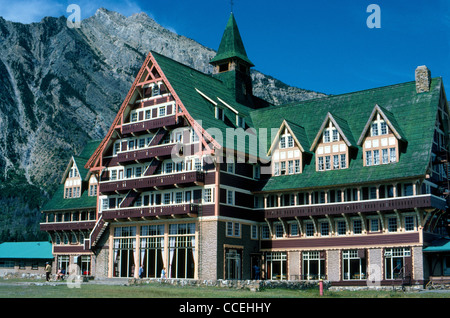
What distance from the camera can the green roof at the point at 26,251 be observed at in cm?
8180

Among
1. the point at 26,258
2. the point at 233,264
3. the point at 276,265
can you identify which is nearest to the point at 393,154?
the point at 276,265

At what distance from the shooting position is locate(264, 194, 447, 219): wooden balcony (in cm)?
5150

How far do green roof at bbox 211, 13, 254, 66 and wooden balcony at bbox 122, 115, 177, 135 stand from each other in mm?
16906

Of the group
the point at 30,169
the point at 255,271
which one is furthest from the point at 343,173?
the point at 30,169

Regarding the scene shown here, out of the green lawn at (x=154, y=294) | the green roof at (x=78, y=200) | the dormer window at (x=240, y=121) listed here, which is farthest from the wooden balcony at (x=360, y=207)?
the green roof at (x=78, y=200)

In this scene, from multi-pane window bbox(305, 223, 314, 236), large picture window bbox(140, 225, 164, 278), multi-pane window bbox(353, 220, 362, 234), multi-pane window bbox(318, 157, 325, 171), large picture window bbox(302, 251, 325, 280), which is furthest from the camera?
large picture window bbox(140, 225, 164, 278)

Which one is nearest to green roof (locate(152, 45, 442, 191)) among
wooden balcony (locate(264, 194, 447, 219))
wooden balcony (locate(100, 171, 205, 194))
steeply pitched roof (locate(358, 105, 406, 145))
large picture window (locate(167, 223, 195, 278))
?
steeply pitched roof (locate(358, 105, 406, 145))

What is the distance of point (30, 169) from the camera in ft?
593

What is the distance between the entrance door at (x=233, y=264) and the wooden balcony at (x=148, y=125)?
14.4 metres

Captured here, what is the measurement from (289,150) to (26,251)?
43.7 m

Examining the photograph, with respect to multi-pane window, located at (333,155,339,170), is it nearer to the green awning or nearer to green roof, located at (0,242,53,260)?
the green awning

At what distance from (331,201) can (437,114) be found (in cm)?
1384

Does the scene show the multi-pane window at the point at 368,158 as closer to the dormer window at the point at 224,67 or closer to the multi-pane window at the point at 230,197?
the multi-pane window at the point at 230,197

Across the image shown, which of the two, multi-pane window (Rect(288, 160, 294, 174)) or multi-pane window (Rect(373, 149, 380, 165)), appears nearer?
multi-pane window (Rect(373, 149, 380, 165))
